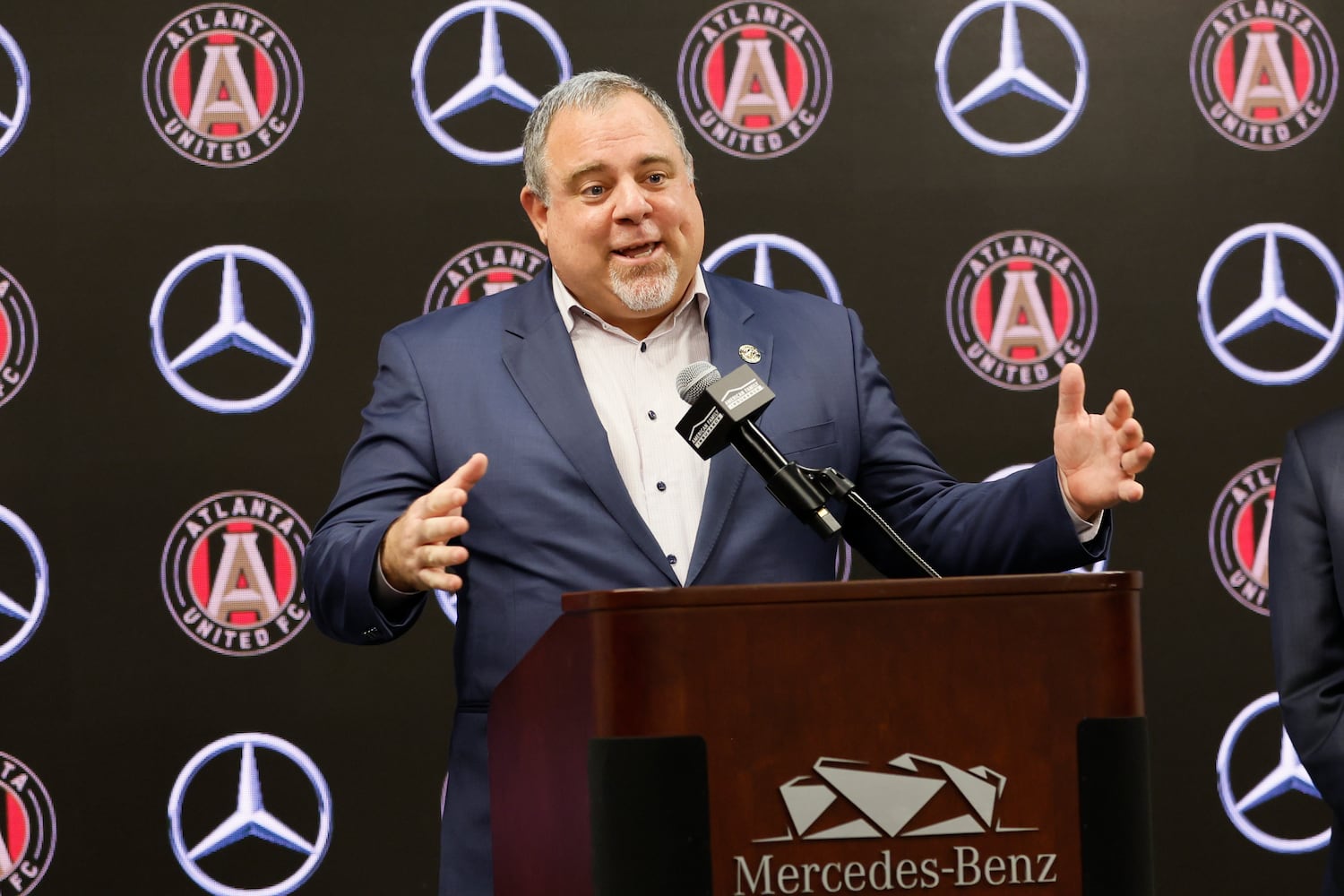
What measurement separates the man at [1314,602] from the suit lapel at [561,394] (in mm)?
918

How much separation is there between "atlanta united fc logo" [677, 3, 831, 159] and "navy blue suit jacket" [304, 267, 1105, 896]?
Result: 952 mm

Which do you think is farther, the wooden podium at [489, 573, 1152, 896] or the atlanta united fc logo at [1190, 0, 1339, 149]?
the atlanta united fc logo at [1190, 0, 1339, 149]

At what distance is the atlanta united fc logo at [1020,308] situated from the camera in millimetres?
3045

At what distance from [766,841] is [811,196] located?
200cm

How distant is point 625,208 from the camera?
2.11 m

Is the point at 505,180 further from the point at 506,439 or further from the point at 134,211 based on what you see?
the point at 506,439

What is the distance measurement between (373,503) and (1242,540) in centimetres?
194

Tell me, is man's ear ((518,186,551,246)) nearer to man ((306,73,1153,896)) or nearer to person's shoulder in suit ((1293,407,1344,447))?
man ((306,73,1153,896))

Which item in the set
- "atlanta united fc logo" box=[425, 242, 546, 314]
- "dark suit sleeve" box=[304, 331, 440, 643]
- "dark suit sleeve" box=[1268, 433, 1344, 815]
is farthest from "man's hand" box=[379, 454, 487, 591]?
"atlanta united fc logo" box=[425, 242, 546, 314]

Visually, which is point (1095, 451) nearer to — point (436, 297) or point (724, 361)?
point (724, 361)

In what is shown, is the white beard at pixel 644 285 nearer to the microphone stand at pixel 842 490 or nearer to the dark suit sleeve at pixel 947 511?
the dark suit sleeve at pixel 947 511

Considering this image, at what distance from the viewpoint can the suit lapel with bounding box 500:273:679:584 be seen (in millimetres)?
1930

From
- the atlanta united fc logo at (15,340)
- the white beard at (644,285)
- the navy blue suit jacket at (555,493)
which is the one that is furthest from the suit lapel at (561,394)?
the atlanta united fc logo at (15,340)

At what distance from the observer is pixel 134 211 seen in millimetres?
2957
